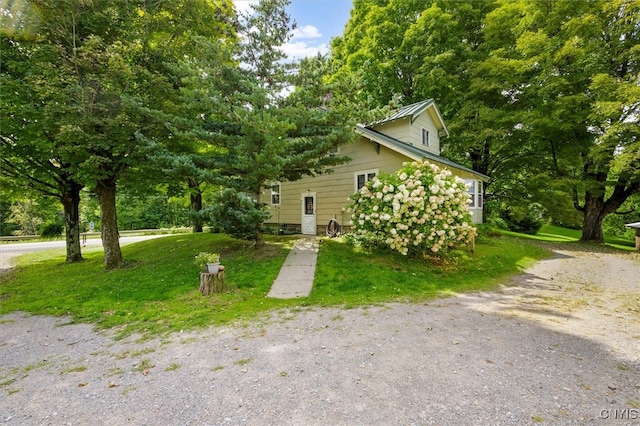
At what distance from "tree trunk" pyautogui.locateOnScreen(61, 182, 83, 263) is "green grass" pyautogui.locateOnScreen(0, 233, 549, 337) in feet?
1.98

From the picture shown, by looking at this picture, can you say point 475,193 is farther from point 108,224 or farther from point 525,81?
point 108,224

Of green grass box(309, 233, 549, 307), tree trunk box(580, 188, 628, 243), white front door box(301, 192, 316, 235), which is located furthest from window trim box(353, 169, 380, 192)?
tree trunk box(580, 188, 628, 243)

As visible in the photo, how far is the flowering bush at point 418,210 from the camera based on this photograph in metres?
8.49

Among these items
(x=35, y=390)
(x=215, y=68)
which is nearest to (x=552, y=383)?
(x=35, y=390)

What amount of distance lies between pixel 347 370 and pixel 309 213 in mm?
11782

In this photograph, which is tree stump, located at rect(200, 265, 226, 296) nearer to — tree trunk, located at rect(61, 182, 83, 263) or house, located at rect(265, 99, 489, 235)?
house, located at rect(265, 99, 489, 235)

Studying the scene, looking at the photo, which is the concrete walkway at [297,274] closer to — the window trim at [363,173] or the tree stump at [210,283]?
the tree stump at [210,283]

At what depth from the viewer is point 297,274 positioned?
8141mm

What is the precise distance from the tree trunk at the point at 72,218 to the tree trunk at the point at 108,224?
2.26m

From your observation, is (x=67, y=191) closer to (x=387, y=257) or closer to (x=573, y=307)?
(x=387, y=257)

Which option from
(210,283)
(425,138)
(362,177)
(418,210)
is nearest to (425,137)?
(425,138)

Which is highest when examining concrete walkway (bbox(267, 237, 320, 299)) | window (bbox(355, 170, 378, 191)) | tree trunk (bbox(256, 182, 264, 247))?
window (bbox(355, 170, 378, 191))

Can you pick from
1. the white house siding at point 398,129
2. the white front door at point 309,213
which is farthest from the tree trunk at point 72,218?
the white house siding at point 398,129

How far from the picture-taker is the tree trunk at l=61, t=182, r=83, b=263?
11.5m
